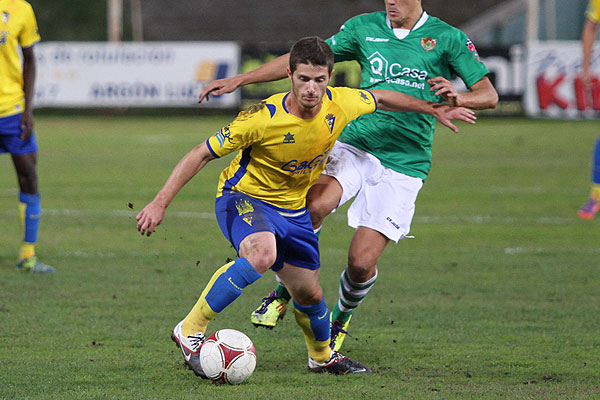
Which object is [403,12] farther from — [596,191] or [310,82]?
[596,191]

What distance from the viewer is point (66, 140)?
19047mm

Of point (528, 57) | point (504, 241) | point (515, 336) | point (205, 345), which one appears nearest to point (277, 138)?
point (205, 345)

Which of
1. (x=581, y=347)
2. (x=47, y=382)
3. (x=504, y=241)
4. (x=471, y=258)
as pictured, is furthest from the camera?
(x=504, y=241)

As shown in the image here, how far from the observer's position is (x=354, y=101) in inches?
205

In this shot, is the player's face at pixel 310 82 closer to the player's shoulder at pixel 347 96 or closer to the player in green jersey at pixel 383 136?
the player's shoulder at pixel 347 96

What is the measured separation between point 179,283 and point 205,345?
8.23 ft

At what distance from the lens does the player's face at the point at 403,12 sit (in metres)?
5.90

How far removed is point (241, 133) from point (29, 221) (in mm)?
3587

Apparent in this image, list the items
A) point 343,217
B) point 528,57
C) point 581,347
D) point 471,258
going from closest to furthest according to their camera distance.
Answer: point 581,347, point 471,258, point 343,217, point 528,57

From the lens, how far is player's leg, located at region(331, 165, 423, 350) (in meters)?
5.65

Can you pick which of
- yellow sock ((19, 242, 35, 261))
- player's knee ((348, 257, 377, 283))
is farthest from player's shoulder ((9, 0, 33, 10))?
player's knee ((348, 257, 377, 283))

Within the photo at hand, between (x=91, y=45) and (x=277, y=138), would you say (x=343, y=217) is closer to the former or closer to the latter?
(x=277, y=138)

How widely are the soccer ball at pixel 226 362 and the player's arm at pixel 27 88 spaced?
346cm

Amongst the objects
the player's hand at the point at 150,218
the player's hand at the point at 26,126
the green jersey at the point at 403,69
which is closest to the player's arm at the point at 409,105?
the green jersey at the point at 403,69
